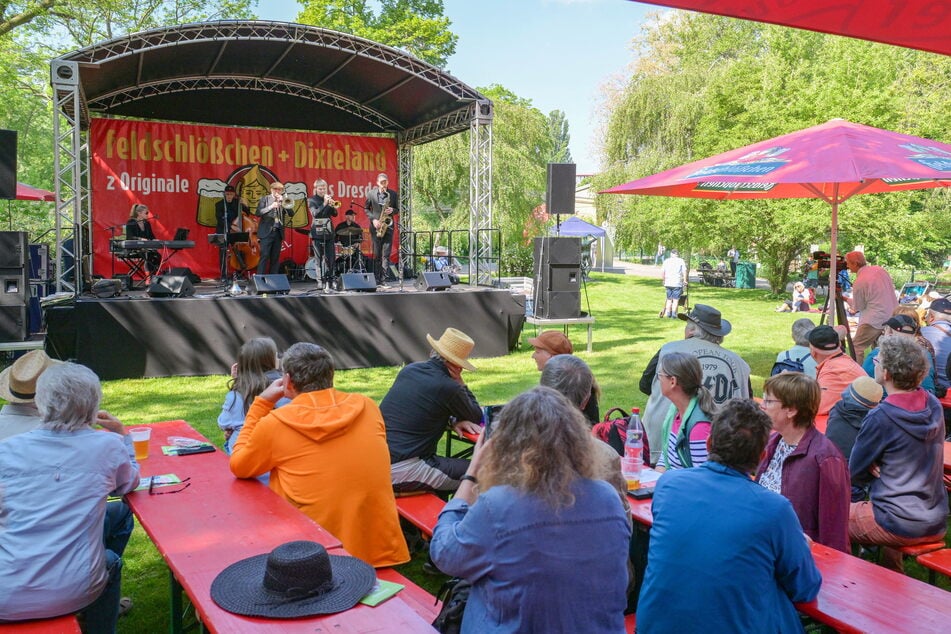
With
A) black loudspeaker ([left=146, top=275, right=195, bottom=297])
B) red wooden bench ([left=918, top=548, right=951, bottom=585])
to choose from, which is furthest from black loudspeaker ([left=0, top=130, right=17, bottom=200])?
red wooden bench ([left=918, top=548, right=951, bottom=585])

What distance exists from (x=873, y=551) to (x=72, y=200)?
9552 mm

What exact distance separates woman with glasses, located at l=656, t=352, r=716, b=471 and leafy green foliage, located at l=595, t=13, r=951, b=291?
16.4m

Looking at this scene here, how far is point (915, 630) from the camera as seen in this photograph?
2070 mm

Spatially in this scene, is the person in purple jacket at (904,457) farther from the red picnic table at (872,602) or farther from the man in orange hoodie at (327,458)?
the man in orange hoodie at (327,458)

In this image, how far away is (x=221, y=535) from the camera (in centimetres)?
260

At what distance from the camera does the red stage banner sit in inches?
496

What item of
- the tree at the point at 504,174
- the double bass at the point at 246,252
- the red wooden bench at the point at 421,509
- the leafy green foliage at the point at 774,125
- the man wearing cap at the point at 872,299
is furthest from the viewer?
the tree at the point at 504,174

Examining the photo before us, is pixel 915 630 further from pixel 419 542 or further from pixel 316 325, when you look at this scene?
pixel 316 325

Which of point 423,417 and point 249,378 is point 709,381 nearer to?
point 423,417

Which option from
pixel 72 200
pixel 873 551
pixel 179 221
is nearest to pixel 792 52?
pixel 179 221

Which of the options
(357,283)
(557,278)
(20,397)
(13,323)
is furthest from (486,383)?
(20,397)

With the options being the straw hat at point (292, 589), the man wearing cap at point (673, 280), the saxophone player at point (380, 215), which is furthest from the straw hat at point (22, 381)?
the man wearing cap at point (673, 280)

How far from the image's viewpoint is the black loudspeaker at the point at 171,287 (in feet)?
29.7

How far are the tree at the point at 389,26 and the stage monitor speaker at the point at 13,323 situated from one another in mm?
19944
